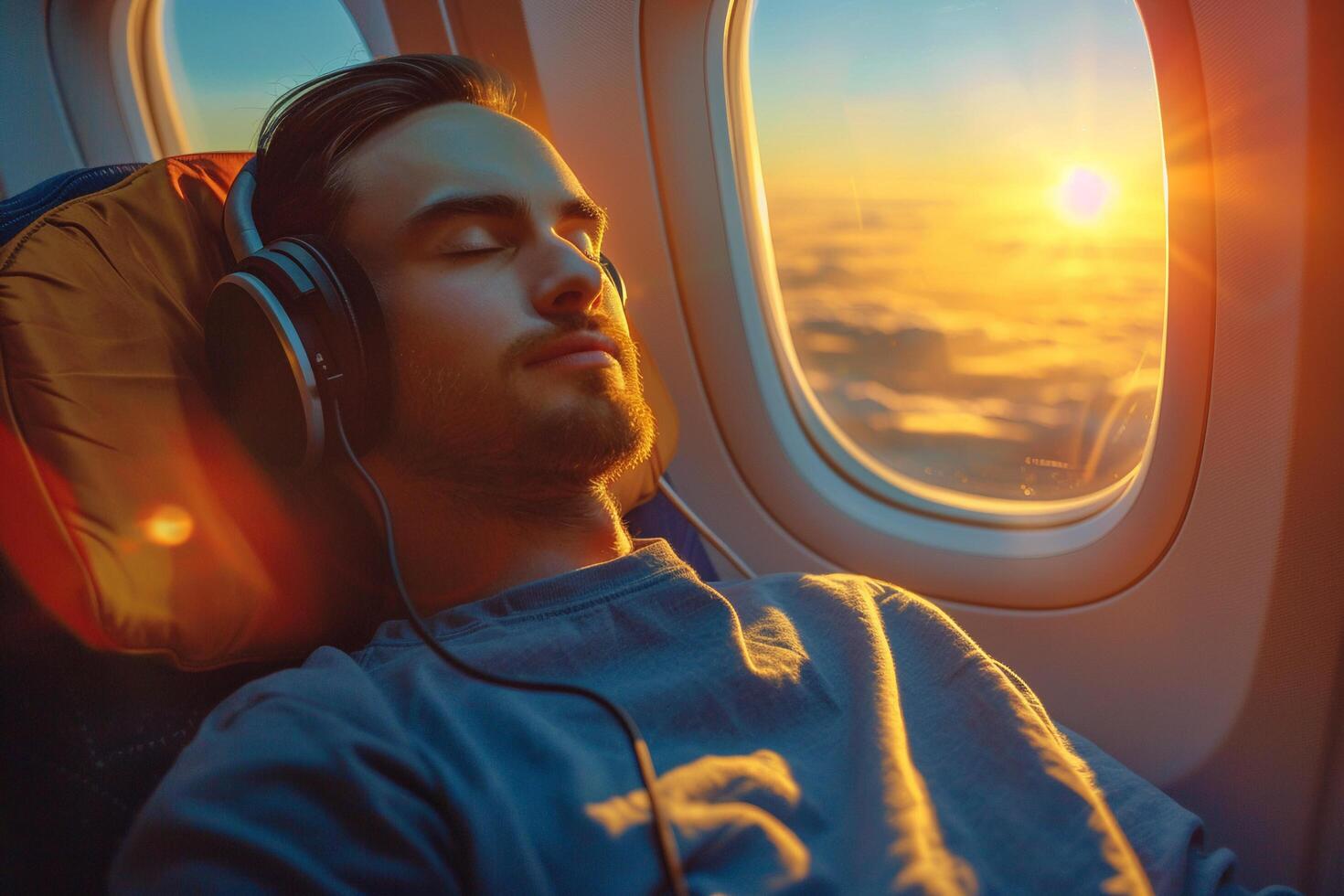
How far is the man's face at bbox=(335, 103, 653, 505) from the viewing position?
1.09 metres

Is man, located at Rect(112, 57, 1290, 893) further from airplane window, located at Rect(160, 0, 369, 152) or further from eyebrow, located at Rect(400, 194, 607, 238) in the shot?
airplane window, located at Rect(160, 0, 369, 152)

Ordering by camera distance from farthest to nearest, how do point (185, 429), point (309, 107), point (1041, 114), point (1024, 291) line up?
point (1024, 291), point (1041, 114), point (309, 107), point (185, 429)

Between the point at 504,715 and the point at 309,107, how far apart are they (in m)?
0.91

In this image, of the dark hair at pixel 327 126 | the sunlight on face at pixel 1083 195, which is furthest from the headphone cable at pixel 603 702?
the sunlight on face at pixel 1083 195

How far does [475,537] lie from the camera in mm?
1125

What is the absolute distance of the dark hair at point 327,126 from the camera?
1.18 m

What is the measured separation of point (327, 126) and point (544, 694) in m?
0.85

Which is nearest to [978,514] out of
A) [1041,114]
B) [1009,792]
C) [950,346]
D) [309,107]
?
Answer: [950,346]

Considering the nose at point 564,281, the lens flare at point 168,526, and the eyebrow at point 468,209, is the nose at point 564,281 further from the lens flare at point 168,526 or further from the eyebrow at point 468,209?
the lens flare at point 168,526

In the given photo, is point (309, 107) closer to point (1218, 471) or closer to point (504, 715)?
point (504, 715)

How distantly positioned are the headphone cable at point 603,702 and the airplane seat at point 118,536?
154 millimetres

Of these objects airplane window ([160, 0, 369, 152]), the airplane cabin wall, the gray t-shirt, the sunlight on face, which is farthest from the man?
the sunlight on face

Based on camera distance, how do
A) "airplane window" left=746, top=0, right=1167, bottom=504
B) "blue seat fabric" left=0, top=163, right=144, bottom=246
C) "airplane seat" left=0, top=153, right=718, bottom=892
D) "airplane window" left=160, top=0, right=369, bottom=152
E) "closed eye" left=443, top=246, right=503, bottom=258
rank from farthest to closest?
"airplane window" left=160, top=0, right=369, bottom=152
"airplane window" left=746, top=0, right=1167, bottom=504
"closed eye" left=443, top=246, right=503, bottom=258
"blue seat fabric" left=0, top=163, right=144, bottom=246
"airplane seat" left=0, top=153, right=718, bottom=892

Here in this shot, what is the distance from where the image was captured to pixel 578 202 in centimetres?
125
